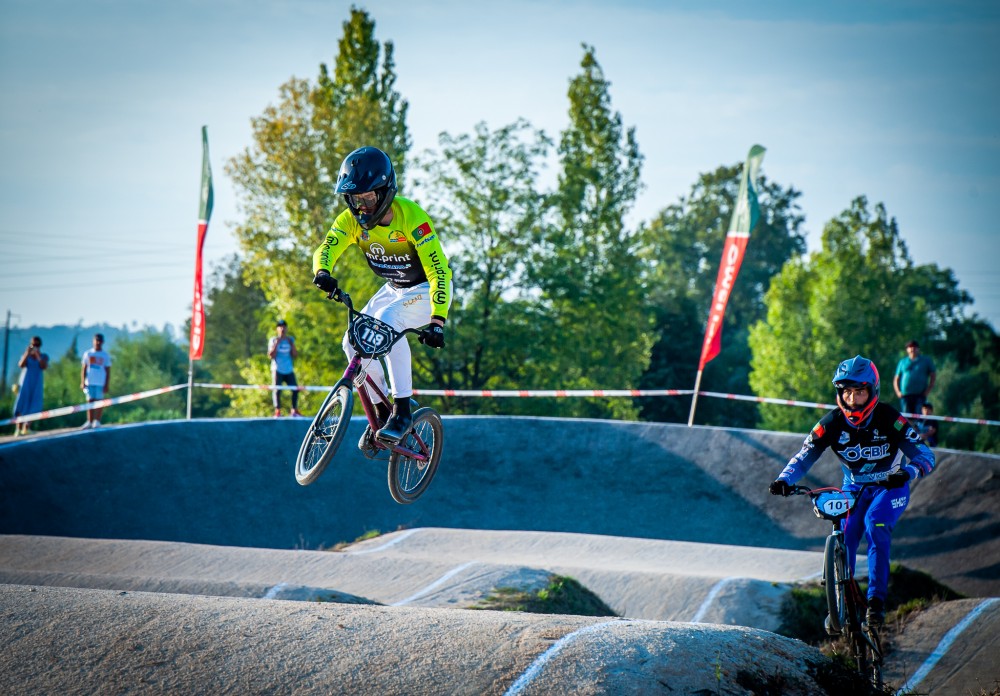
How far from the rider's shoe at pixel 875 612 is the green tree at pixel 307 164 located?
2472cm

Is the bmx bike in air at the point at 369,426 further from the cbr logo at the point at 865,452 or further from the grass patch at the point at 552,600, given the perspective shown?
the cbr logo at the point at 865,452

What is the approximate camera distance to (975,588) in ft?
45.9

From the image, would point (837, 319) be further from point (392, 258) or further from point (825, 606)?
point (392, 258)

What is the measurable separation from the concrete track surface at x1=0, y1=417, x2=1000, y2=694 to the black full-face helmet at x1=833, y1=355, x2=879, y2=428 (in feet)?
6.42

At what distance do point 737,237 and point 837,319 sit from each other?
33.7 metres

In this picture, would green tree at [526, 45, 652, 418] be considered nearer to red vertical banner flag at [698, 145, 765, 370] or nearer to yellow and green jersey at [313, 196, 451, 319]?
red vertical banner flag at [698, 145, 765, 370]

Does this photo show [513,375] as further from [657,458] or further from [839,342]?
[839,342]

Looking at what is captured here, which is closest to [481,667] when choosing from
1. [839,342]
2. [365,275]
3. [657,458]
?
[657,458]

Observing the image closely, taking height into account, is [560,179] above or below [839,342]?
above

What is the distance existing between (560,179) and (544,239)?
6.35 metres

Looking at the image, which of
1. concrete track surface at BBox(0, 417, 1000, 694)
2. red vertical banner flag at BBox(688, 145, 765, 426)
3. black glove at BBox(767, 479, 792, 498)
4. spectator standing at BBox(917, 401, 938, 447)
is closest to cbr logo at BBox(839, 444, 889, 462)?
black glove at BBox(767, 479, 792, 498)

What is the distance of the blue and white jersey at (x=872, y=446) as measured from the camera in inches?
313

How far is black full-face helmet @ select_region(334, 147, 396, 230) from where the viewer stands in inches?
298

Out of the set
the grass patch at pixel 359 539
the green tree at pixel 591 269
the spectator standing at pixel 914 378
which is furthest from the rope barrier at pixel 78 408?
the green tree at pixel 591 269
